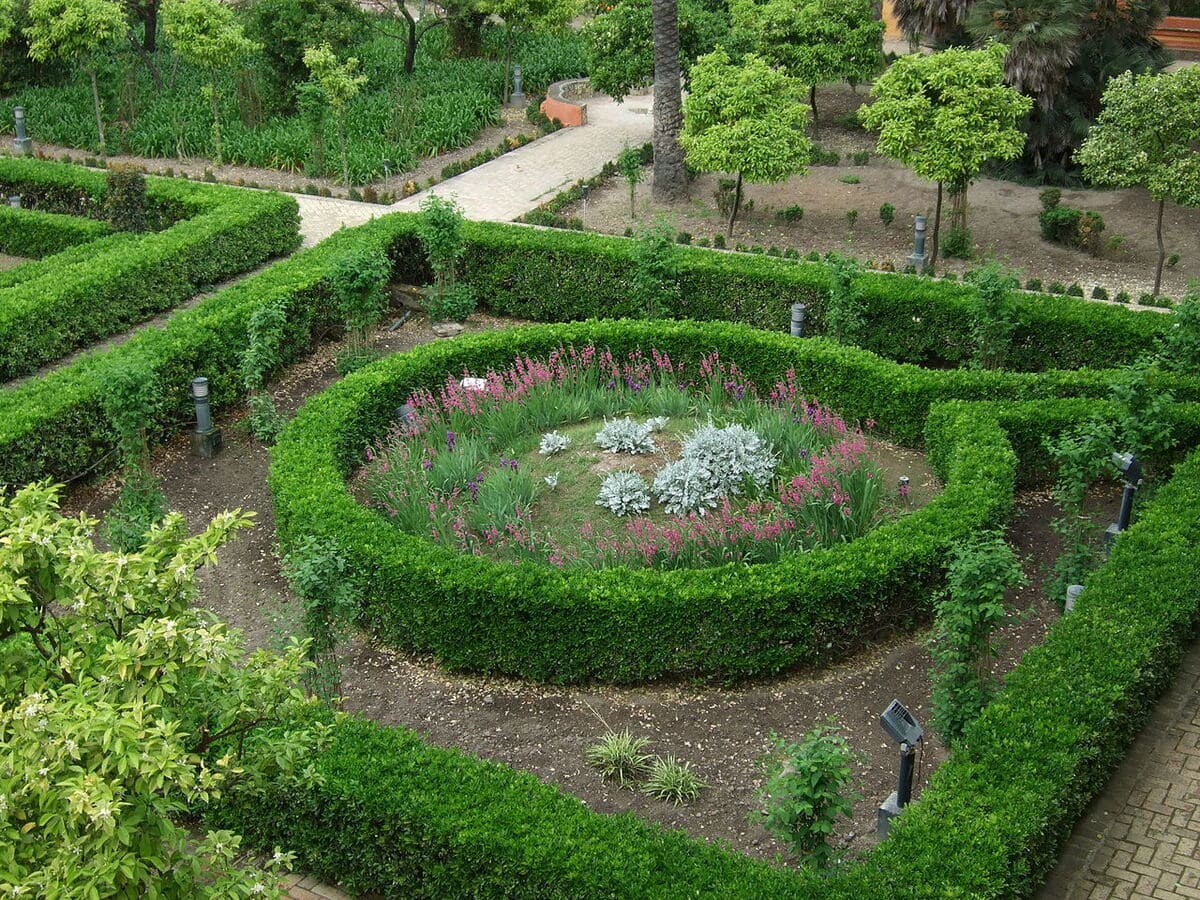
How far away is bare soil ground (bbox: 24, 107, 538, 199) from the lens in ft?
67.7

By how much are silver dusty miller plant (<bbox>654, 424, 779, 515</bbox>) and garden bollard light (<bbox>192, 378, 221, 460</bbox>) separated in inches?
171

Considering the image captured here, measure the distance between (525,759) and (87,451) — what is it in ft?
18.2

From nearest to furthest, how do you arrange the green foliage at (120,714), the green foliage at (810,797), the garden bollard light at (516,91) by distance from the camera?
the green foliage at (120,714), the green foliage at (810,797), the garden bollard light at (516,91)

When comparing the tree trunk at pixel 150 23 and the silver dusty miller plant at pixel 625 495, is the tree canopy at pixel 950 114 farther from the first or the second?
the tree trunk at pixel 150 23

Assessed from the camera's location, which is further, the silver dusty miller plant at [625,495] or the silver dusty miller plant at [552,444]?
the silver dusty miller plant at [552,444]

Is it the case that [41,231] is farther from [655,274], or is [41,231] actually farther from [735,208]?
[735,208]

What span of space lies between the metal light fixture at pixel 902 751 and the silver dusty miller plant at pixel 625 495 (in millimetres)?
3531

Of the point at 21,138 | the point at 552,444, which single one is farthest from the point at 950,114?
the point at 21,138

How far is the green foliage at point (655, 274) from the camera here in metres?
14.8

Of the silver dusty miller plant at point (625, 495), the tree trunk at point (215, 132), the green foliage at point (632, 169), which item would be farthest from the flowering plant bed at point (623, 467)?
the tree trunk at point (215, 132)

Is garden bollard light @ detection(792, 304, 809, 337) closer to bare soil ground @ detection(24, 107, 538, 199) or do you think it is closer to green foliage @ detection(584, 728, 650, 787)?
green foliage @ detection(584, 728, 650, 787)

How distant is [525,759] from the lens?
29.2ft

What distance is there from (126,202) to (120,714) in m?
13.4

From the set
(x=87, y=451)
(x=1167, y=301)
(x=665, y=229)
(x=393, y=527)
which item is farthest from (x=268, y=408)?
(x=1167, y=301)
